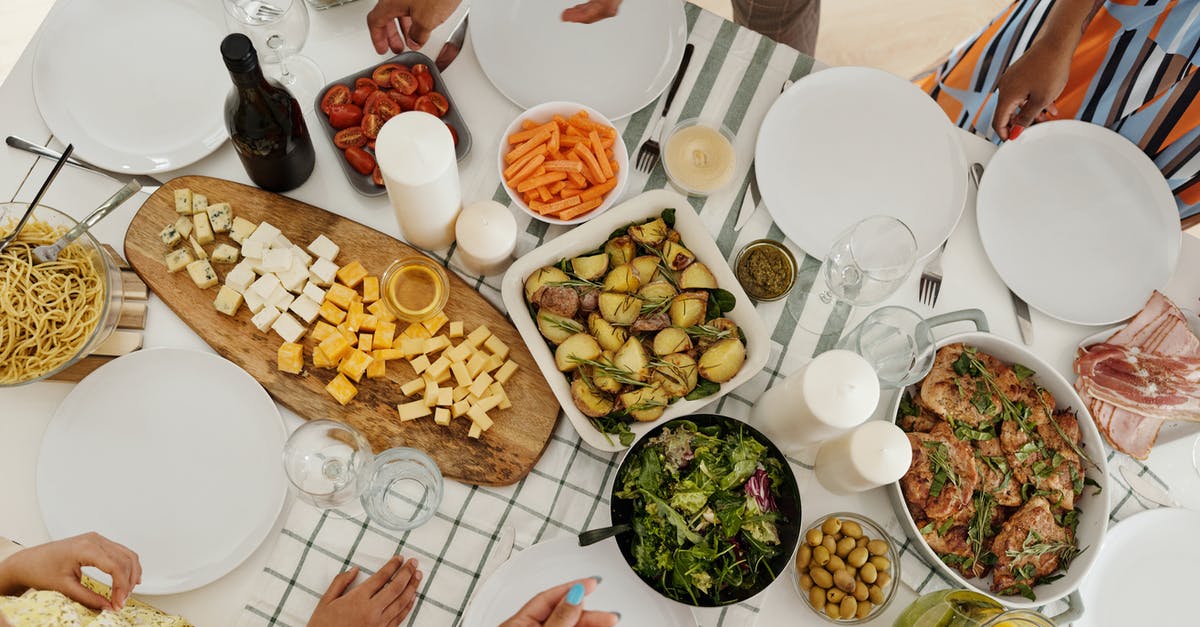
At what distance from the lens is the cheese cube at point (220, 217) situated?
4.73 ft

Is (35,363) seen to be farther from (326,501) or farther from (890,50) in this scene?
(890,50)

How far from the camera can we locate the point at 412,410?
54.5 inches

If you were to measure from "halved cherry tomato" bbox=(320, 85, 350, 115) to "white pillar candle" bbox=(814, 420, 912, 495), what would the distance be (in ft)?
3.70

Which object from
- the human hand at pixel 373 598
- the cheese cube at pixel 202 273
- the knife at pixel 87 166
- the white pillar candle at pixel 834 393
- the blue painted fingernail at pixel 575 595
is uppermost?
the white pillar candle at pixel 834 393

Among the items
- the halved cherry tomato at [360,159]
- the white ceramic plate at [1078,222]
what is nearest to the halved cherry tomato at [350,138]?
the halved cherry tomato at [360,159]

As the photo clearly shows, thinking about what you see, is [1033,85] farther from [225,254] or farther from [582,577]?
[225,254]

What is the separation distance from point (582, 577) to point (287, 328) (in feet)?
2.27

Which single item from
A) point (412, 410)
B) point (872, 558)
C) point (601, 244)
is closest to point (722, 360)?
point (601, 244)

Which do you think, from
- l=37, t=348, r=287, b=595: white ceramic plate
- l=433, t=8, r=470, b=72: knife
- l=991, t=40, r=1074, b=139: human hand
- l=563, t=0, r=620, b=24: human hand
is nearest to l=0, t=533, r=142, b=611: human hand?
l=37, t=348, r=287, b=595: white ceramic plate

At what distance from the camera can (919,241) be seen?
154 centimetres

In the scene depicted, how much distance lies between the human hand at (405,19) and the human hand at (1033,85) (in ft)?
3.88

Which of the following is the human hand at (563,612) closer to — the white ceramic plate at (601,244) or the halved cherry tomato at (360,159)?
the white ceramic plate at (601,244)

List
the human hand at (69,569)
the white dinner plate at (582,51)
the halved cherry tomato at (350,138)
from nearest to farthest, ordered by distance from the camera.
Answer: the human hand at (69,569)
the halved cherry tomato at (350,138)
the white dinner plate at (582,51)

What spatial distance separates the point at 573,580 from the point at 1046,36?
1.52m
